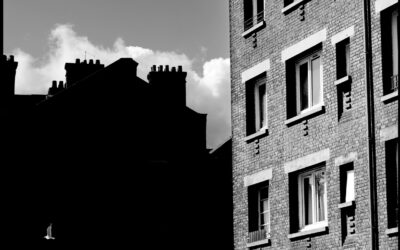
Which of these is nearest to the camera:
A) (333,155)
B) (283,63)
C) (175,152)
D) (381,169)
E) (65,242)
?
(381,169)

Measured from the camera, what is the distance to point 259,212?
29781 mm

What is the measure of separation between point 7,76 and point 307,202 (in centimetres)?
3208

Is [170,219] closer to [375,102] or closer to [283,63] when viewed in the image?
[283,63]

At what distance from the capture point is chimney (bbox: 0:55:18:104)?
185ft

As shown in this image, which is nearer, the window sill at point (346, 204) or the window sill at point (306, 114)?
the window sill at point (346, 204)

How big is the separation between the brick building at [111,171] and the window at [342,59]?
85.8 ft

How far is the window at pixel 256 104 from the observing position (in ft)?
98.3

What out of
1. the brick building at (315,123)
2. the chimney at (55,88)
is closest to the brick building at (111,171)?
the chimney at (55,88)

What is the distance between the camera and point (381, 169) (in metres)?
24.3

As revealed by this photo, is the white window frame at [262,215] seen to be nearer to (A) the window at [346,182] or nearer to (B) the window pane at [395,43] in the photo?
(A) the window at [346,182]

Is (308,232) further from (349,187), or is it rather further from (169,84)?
(169,84)

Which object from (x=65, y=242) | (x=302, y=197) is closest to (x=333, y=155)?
(x=302, y=197)

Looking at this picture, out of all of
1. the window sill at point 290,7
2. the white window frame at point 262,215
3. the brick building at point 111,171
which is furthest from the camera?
the brick building at point 111,171

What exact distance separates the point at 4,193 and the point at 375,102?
29.3 m
